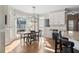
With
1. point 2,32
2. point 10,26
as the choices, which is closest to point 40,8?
point 10,26

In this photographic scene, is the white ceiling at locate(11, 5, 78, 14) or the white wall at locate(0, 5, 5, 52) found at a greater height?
the white ceiling at locate(11, 5, 78, 14)

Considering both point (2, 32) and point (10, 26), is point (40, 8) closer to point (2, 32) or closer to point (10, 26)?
point (10, 26)

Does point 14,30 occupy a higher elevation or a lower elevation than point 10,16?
lower

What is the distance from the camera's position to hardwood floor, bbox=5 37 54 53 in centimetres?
244

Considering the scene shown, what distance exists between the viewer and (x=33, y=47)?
2.49m

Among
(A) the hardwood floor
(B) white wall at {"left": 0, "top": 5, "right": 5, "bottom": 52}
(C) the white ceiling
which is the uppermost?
(C) the white ceiling

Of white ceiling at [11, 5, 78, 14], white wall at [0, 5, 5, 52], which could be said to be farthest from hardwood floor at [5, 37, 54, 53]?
white ceiling at [11, 5, 78, 14]

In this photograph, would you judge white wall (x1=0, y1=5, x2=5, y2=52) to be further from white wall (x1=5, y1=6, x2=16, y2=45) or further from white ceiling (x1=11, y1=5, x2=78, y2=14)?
white ceiling (x1=11, y1=5, x2=78, y2=14)

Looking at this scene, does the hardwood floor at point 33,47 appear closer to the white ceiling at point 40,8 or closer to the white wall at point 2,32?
the white wall at point 2,32

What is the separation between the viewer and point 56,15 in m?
2.48
